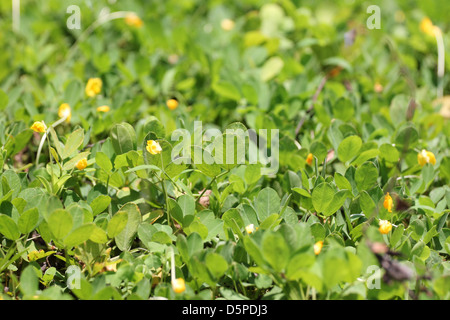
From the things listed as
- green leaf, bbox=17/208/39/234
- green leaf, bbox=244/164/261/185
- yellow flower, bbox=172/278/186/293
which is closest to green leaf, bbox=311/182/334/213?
green leaf, bbox=244/164/261/185

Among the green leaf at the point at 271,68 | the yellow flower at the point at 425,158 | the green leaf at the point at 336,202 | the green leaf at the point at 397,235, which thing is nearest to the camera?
the green leaf at the point at 397,235

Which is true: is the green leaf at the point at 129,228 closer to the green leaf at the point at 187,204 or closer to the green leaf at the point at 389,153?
the green leaf at the point at 187,204

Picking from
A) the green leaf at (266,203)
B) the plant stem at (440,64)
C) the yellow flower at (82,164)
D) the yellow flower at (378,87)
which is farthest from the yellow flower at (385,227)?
the plant stem at (440,64)

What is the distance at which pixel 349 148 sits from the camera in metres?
2.05

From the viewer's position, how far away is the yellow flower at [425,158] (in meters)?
2.01

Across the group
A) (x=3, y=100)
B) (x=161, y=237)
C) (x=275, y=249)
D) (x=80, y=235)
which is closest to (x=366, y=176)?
(x=275, y=249)

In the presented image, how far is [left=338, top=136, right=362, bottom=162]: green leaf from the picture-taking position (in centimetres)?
203

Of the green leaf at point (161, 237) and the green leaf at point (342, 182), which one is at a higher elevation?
the green leaf at point (342, 182)

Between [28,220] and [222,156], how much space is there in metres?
0.64

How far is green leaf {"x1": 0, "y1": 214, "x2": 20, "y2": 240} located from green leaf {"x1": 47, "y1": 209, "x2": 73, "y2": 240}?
0.15m

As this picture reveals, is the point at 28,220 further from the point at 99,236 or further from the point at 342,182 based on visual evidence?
the point at 342,182

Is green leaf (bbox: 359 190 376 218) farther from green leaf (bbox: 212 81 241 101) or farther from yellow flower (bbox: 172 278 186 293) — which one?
green leaf (bbox: 212 81 241 101)
